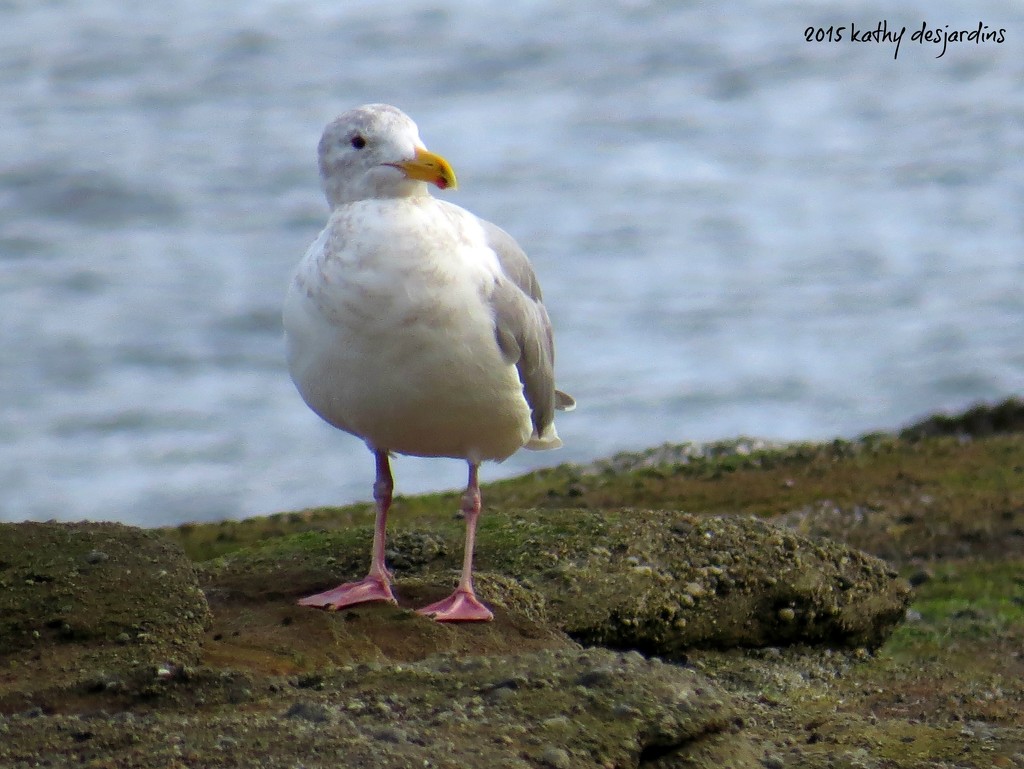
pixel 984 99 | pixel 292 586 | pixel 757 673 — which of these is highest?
pixel 984 99

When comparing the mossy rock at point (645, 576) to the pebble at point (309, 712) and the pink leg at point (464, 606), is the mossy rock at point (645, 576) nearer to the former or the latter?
the pink leg at point (464, 606)

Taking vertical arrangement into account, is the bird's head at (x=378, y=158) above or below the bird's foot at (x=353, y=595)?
above

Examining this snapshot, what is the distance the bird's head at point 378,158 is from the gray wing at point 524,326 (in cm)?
38

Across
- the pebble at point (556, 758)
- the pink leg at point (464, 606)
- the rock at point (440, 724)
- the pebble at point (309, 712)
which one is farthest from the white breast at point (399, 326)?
the pebble at point (556, 758)

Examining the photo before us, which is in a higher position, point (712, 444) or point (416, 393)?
point (416, 393)

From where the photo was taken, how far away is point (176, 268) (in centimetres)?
2350

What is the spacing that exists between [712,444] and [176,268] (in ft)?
41.6

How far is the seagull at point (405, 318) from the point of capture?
5.87 m

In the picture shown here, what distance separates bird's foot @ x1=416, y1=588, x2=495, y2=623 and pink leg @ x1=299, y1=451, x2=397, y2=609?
0.20 metres

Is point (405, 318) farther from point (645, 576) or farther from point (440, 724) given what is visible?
point (645, 576)

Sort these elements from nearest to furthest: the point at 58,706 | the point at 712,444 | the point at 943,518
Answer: the point at 58,706
the point at 943,518
the point at 712,444

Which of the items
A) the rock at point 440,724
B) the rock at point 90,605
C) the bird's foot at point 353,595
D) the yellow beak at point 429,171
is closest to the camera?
the rock at point 440,724

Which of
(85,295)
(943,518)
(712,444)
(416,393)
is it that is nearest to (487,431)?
(416,393)

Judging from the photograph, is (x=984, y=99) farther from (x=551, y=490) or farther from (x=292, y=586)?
(x=292, y=586)
